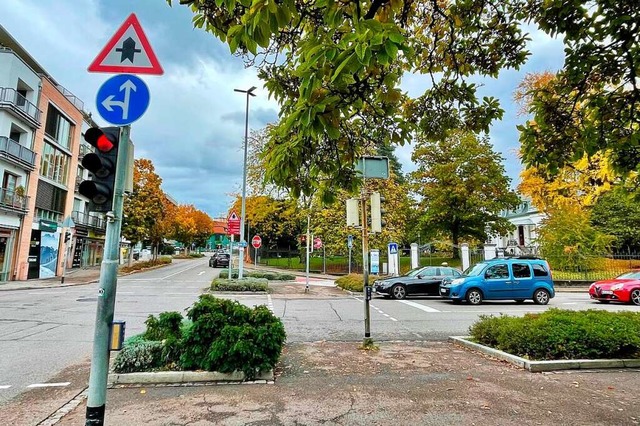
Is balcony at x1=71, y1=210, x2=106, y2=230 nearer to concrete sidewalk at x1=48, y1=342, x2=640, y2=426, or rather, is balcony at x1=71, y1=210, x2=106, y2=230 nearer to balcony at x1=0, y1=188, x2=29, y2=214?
balcony at x1=0, y1=188, x2=29, y2=214

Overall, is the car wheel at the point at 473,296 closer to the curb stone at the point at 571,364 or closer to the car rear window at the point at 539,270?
the car rear window at the point at 539,270

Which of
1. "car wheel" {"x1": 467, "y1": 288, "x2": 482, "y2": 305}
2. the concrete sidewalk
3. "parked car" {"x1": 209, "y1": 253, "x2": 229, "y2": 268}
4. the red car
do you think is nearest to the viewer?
the concrete sidewalk

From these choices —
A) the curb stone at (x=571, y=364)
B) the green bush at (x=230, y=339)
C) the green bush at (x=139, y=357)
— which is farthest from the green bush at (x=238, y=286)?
the curb stone at (x=571, y=364)

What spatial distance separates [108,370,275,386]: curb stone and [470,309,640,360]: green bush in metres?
4.28

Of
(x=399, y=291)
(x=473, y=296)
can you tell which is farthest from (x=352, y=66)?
(x=399, y=291)

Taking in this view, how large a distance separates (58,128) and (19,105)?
5.58 metres

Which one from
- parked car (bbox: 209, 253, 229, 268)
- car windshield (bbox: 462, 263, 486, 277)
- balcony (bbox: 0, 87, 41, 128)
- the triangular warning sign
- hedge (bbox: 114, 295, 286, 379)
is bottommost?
hedge (bbox: 114, 295, 286, 379)

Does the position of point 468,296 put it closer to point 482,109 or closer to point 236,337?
point 482,109

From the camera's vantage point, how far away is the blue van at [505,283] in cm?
1536

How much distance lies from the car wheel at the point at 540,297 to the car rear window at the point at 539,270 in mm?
594

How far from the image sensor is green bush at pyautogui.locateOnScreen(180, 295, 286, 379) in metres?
5.48

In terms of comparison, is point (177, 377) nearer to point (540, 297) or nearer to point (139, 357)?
point (139, 357)

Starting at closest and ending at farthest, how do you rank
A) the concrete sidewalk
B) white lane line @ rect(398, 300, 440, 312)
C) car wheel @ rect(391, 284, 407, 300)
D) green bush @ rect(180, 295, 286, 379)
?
1. the concrete sidewalk
2. green bush @ rect(180, 295, 286, 379)
3. white lane line @ rect(398, 300, 440, 312)
4. car wheel @ rect(391, 284, 407, 300)

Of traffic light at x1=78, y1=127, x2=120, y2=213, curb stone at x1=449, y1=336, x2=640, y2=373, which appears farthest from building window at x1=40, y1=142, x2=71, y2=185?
curb stone at x1=449, y1=336, x2=640, y2=373
